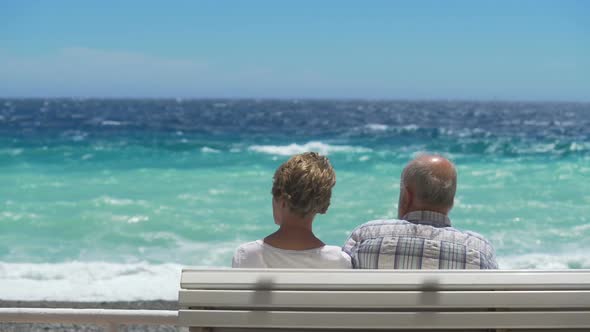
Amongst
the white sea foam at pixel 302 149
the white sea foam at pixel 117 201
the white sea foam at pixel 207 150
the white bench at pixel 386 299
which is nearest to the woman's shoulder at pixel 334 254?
the white bench at pixel 386 299

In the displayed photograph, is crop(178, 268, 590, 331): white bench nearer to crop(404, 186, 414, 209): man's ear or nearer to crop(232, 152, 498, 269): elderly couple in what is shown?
→ crop(232, 152, 498, 269): elderly couple

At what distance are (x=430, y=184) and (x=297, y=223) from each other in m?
0.39

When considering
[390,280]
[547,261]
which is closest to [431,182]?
[390,280]

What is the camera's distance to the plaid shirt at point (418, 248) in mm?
1766

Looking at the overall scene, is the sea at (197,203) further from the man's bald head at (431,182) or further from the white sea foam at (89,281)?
the man's bald head at (431,182)

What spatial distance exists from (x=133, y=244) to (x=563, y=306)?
7.49 m

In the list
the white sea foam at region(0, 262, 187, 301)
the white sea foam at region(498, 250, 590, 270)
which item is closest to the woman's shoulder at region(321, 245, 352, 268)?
the white sea foam at region(0, 262, 187, 301)

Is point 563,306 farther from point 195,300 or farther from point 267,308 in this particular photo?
point 195,300

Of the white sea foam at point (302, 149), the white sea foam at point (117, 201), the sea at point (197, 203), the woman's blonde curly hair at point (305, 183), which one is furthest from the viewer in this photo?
the white sea foam at point (302, 149)

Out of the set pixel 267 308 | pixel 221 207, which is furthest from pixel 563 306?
pixel 221 207

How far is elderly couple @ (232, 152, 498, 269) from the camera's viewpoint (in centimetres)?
173

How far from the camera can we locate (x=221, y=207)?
10875 millimetres

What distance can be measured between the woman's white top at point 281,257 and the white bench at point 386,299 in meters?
0.43

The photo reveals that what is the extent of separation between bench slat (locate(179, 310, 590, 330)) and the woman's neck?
458 mm
